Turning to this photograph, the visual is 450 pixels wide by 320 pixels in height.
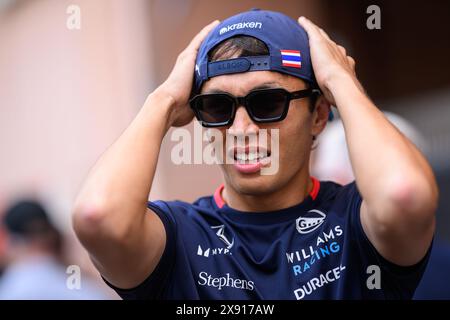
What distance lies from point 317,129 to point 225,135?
40cm

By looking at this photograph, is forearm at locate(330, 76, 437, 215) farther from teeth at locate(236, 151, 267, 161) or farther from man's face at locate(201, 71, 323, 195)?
teeth at locate(236, 151, 267, 161)

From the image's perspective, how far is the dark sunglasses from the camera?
2664 mm

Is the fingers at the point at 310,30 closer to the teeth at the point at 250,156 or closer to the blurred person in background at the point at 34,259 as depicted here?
the teeth at the point at 250,156

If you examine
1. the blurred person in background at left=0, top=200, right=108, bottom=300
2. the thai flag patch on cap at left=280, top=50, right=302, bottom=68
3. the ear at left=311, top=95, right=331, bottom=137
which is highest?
the thai flag patch on cap at left=280, top=50, right=302, bottom=68

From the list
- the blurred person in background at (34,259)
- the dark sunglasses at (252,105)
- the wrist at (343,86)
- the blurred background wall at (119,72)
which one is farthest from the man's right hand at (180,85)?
the blurred background wall at (119,72)

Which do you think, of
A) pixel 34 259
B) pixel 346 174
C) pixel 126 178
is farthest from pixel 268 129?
pixel 34 259

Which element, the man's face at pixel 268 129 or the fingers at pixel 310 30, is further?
the fingers at pixel 310 30

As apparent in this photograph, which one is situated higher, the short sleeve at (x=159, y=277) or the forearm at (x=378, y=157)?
the forearm at (x=378, y=157)

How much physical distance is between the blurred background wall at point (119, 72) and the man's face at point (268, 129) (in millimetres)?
4064

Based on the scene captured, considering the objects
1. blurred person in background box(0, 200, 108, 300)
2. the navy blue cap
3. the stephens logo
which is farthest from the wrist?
blurred person in background box(0, 200, 108, 300)

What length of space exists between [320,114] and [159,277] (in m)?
0.88

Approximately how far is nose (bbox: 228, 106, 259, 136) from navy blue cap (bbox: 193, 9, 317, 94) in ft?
0.49

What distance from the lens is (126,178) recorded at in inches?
101

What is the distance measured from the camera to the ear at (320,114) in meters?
2.88
